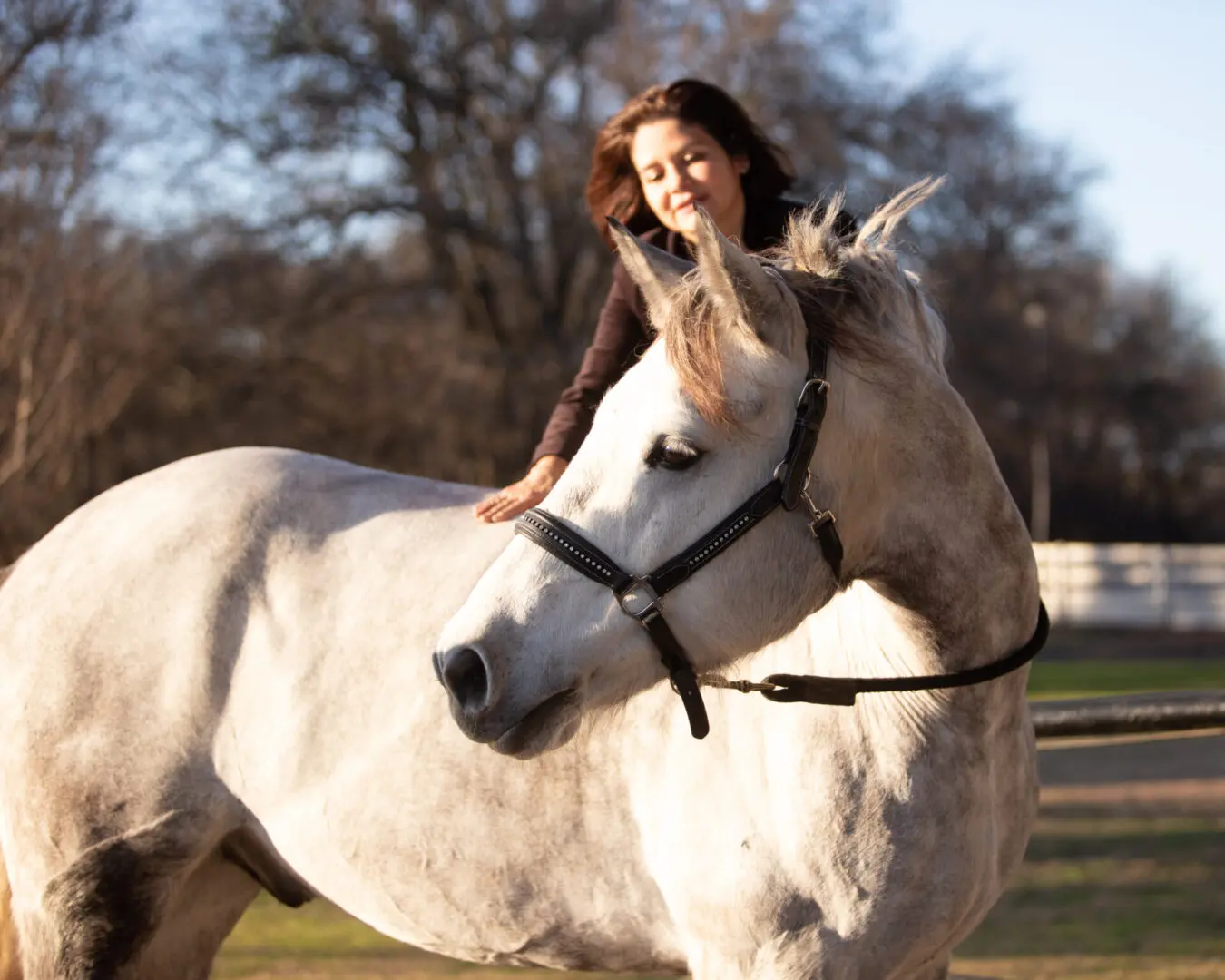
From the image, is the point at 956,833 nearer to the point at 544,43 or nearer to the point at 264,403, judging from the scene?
the point at 264,403

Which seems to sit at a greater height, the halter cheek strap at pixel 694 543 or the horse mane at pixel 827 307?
the horse mane at pixel 827 307

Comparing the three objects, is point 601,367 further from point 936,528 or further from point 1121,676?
point 1121,676

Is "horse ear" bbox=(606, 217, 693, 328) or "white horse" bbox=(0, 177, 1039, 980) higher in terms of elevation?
"horse ear" bbox=(606, 217, 693, 328)

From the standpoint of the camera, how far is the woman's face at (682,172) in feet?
10.2

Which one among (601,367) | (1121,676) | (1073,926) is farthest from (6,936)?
(1121,676)

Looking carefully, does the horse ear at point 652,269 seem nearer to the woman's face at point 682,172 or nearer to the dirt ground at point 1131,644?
the woman's face at point 682,172

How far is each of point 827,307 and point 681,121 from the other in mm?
1022

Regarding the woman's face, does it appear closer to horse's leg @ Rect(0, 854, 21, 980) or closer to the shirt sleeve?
the shirt sleeve

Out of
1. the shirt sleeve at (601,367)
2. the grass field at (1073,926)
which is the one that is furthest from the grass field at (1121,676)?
the shirt sleeve at (601,367)

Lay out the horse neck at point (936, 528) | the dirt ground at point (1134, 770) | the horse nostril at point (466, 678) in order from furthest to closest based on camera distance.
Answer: the dirt ground at point (1134, 770) < the horse neck at point (936, 528) < the horse nostril at point (466, 678)

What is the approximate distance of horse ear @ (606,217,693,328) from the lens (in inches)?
92.4

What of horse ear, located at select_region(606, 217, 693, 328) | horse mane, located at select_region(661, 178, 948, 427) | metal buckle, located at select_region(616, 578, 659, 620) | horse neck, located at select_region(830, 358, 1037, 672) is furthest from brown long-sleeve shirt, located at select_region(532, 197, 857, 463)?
metal buckle, located at select_region(616, 578, 659, 620)

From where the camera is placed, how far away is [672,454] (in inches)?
85.8

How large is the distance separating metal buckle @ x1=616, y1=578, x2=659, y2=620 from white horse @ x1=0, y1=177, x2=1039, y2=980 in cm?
2
